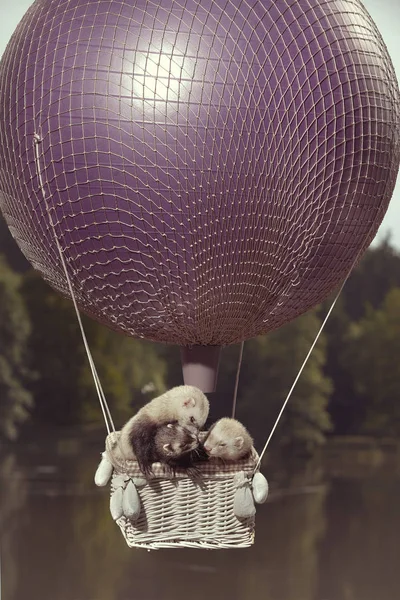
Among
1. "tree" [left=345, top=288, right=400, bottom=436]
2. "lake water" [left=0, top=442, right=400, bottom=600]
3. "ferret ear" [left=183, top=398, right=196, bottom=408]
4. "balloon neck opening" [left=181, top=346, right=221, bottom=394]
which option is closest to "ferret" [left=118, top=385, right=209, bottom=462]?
"ferret ear" [left=183, top=398, right=196, bottom=408]

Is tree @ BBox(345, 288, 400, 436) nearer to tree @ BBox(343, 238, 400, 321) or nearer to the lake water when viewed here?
tree @ BBox(343, 238, 400, 321)

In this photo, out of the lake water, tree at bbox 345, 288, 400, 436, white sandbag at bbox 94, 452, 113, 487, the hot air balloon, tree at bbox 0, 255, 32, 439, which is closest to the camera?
the hot air balloon

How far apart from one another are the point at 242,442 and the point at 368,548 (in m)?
1.45

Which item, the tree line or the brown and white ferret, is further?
the tree line

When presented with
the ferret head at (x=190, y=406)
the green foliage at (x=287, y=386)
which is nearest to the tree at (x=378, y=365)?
the green foliage at (x=287, y=386)

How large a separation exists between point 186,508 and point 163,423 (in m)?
0.10

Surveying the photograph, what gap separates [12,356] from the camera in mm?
2430

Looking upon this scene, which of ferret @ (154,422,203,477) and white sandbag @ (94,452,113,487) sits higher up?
ferret @ (154,422,203,477)

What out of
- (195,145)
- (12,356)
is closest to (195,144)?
(195,145)

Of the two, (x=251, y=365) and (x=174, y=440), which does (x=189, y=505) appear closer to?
(x=174, y=440)

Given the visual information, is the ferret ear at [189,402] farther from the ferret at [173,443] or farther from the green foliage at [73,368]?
the green foliage at [73,368]

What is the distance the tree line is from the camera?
2422 mm

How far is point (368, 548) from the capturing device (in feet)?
7.61

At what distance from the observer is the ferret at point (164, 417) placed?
964mm
